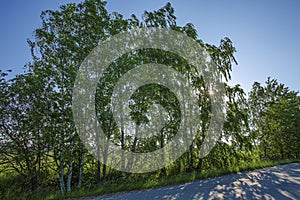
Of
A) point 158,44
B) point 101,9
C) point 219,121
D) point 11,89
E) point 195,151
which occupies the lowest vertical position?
point 195,151

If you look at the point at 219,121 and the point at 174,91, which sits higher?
the point at 174,91

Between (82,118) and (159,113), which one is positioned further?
(159,113)

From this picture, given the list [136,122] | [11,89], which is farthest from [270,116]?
[11,89]

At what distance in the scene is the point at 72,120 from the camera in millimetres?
6582

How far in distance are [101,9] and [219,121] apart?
23.1 ft

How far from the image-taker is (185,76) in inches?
354

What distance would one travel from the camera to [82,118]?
22.5 feet

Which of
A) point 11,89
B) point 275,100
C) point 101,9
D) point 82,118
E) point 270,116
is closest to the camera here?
point 11,89

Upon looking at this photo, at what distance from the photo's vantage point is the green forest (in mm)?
5945

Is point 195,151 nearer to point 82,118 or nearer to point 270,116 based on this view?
point 82,118

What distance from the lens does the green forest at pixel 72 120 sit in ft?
19.5

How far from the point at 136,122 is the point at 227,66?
5.28 meters

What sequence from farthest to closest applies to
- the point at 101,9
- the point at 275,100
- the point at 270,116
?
the point at 275,100 → the point at 270,116 → the point at 101,9

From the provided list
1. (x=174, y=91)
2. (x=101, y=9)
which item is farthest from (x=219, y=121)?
(x=101, y=9)
